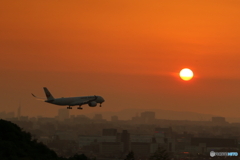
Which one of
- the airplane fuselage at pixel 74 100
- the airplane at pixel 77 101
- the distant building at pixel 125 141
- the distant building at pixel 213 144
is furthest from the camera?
the distant building at pixel 125 141

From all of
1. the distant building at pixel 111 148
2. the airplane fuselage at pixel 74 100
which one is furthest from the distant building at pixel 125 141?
the airplane fuselage at pixel 74 100

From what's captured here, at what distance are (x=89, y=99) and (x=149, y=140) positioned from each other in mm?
78346

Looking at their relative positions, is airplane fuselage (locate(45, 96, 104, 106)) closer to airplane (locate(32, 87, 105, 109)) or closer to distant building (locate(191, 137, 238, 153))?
airplane (locate(32, 87, 105, 109))

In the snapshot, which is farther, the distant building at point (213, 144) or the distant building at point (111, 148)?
the distant building at point (213, 144)

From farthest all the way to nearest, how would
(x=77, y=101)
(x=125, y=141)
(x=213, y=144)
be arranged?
(x=125, y=141), (x=213, y=144), (x=77, y=101)

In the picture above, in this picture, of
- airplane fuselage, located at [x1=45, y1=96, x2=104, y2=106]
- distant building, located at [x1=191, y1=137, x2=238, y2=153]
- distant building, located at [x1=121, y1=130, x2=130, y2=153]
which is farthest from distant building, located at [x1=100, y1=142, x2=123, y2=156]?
airplane fuselage, located at [x1=45, y1=96, x2=104, y2=106]

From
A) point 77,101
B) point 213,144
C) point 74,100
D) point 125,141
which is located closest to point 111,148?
Result: point 125,141

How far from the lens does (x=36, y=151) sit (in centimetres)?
5475

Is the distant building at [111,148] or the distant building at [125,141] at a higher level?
the distant building at [125,141]

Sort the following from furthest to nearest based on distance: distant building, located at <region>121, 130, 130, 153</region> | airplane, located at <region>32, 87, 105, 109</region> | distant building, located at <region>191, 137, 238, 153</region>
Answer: distant building, located at <region>121, 130, 130, 153</region> → distant building, located at <region>191, 137, 238, 153</region> → airplane, located at <region>32, 87, 105, 109</region>

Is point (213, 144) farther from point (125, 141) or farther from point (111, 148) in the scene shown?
point (111, 148)

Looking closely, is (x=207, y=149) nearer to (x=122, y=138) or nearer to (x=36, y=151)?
(x=122, y=138)

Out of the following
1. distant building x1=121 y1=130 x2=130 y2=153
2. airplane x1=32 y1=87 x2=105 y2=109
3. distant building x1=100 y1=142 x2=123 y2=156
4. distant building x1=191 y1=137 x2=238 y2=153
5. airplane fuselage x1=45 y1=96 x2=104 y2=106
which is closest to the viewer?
airplane x1=32 y1=87 x2=105 y2=109

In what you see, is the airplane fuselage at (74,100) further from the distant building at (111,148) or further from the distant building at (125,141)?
the distant building at (125,141)
